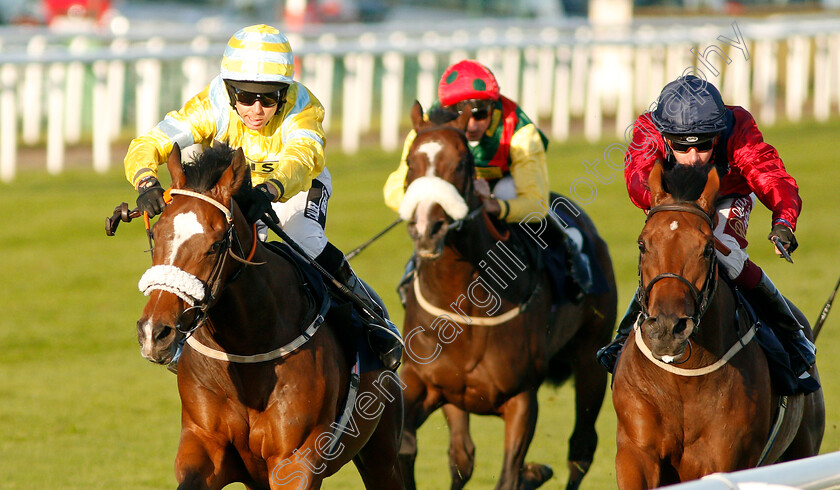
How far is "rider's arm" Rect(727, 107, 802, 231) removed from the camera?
4383mm

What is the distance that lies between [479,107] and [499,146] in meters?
0.23

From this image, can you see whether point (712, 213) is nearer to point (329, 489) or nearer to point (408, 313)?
point (408, 313)

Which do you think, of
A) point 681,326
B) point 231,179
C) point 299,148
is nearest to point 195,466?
point 231,179

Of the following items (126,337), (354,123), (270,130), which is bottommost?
(126,337)

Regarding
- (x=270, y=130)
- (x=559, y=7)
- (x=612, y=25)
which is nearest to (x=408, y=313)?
(x=270, y=130)

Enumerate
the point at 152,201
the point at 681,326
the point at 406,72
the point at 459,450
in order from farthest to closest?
the point at 406,72 < the point at 459,450 < the point at 681,326 < the point at 152,201

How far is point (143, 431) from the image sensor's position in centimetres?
670

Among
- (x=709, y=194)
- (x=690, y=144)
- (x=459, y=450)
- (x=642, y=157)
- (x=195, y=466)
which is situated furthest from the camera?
(x=459, y=450)

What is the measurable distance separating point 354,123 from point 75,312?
6.10m

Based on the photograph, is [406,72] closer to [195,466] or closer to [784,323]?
[784,323]

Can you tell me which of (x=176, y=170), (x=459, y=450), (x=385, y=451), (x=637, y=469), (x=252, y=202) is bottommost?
(x=459, y=450)

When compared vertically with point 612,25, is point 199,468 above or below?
below

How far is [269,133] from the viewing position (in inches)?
177

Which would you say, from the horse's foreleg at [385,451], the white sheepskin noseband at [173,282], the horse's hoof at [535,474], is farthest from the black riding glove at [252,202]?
the horse's hoof at [535,474]
